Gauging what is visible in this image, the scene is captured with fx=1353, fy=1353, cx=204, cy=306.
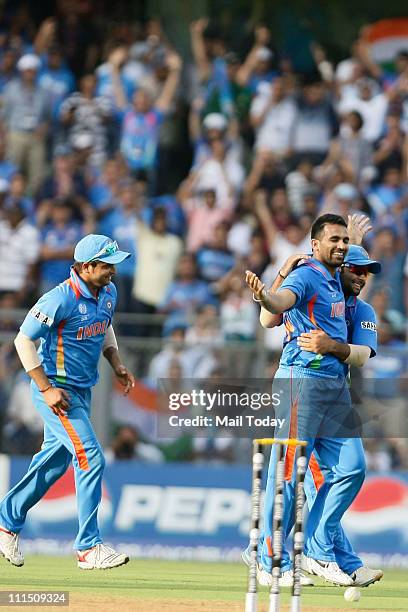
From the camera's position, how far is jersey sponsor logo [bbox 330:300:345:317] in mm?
9880

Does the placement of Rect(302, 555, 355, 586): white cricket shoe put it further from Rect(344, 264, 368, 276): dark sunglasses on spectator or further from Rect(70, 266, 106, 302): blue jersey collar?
Rect(70, 266, 106, 302): blue jersey collar

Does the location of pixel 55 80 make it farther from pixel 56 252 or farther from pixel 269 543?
pixel 269 543

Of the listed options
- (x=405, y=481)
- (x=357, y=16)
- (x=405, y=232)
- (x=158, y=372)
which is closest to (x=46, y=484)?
(x=158, y=372)

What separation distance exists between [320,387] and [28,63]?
11.1 meters

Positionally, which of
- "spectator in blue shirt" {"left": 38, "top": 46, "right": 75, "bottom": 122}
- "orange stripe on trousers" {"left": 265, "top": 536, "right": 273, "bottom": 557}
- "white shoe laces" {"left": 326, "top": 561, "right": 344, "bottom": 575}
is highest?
"spectator in blue shirt" {"left": 38, "top": 46, "right": 75, "bottom": 122}

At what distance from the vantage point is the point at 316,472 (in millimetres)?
10477

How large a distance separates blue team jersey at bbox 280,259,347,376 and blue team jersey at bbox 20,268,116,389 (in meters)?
1.57

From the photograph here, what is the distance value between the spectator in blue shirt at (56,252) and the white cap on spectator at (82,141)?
5.67 feet

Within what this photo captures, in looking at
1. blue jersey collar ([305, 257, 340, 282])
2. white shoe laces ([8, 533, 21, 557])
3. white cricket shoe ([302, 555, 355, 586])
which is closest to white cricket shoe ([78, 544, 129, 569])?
white shoe laces ([8, 533, 21, 557])

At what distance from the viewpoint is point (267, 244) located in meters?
18.6

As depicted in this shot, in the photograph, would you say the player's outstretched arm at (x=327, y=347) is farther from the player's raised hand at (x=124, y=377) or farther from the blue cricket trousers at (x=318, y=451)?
the player's raised hand at (x=124, y=377)

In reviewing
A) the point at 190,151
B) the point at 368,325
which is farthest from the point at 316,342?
the point at 190,151

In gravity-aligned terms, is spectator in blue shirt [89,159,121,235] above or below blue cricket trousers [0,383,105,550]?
above

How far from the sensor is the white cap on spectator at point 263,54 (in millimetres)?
20094
